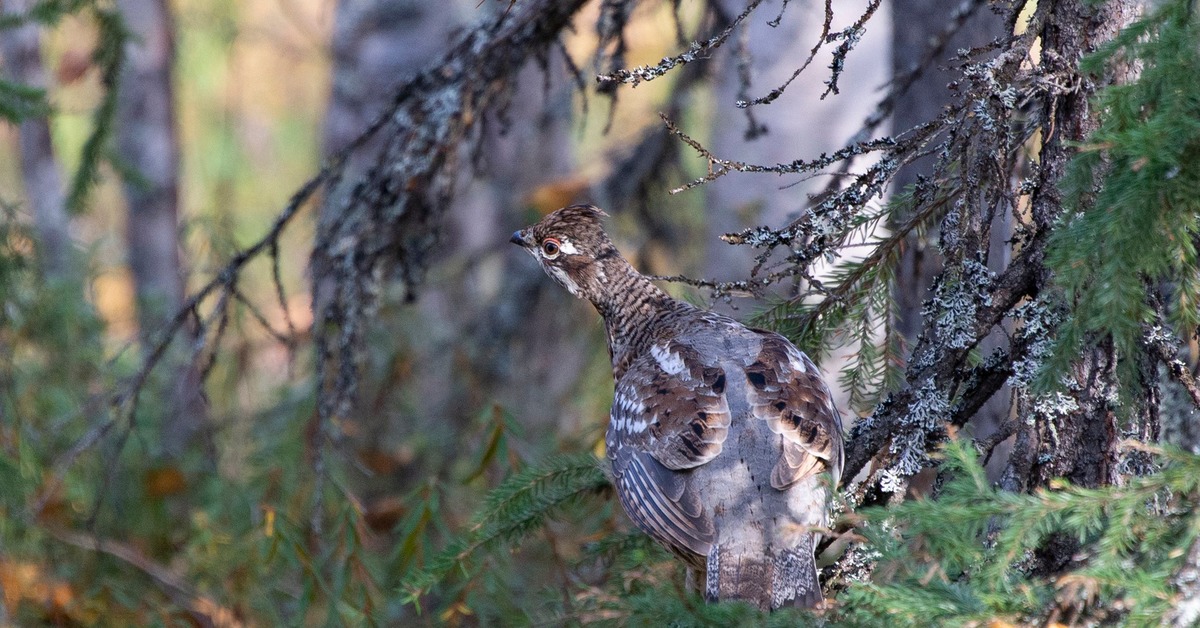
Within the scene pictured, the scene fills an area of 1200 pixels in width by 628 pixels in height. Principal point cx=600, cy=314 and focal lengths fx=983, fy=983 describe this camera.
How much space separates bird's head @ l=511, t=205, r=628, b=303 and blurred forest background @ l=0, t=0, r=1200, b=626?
1.24 feet

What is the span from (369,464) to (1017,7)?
5490 mm

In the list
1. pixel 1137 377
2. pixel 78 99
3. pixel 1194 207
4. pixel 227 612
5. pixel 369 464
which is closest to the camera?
pixel 1194 207

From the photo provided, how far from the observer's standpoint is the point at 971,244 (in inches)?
101

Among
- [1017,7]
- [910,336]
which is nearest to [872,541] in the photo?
[1017,7]

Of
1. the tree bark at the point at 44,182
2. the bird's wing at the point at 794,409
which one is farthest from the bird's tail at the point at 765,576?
the tree bark at the point at 44,182

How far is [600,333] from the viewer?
6555 mm

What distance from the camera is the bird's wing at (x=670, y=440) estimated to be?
3021 millimetres

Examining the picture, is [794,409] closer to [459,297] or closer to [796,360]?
[796,360]

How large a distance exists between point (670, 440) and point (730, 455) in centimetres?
20

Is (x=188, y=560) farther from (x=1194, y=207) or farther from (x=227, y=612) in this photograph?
(x=1194, y=207)

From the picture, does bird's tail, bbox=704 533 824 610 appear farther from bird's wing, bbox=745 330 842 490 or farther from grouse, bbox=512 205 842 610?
bird's wing, bbox=745 330 842 490

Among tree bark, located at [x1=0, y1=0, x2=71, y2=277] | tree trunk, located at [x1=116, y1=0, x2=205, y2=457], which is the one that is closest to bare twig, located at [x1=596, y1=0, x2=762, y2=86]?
tree bark, located at [x1=0, y1=0, x2=71, y2=277]

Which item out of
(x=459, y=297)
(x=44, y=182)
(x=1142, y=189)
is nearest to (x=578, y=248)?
(x=1142, y=189)

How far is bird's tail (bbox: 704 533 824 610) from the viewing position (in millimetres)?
2768
